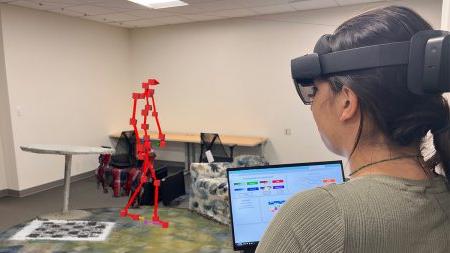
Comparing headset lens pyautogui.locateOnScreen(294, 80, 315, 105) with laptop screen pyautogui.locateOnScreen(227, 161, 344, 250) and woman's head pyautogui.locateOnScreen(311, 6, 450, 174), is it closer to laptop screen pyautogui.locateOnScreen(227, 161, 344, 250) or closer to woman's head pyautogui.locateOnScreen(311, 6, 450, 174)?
woman's head pyautogui.locateOnScreen(311, 6, 450, 174)

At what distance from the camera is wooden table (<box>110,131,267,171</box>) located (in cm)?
585

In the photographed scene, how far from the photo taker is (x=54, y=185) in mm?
5633

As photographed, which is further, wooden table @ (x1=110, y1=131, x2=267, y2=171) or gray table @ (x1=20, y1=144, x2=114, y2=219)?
wooden table @ (x1=110, y1=131, x2=267, y2=171)

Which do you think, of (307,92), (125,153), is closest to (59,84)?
(125,153)

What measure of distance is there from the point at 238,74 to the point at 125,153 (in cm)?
234

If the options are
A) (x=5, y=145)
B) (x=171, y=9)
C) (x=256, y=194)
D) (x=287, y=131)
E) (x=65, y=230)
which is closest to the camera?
(x=256, y=194)

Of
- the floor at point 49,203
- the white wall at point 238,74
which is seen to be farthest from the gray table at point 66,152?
the white wall at point 238,74

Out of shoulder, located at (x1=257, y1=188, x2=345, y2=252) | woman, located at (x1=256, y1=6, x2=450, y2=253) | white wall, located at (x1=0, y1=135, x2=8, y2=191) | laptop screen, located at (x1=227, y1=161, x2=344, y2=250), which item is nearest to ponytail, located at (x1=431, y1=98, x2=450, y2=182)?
woman, located at (x1=256, y1=6, x2=450, y2=253)

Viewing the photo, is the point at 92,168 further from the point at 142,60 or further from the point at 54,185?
the point at 142,60

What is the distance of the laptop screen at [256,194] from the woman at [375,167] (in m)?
0.78

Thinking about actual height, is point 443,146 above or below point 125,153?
above

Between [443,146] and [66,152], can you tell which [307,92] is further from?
[66,152]

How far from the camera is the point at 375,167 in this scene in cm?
57

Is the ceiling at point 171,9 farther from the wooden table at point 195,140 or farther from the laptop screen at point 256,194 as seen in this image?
the laptop screen at point 256,194
